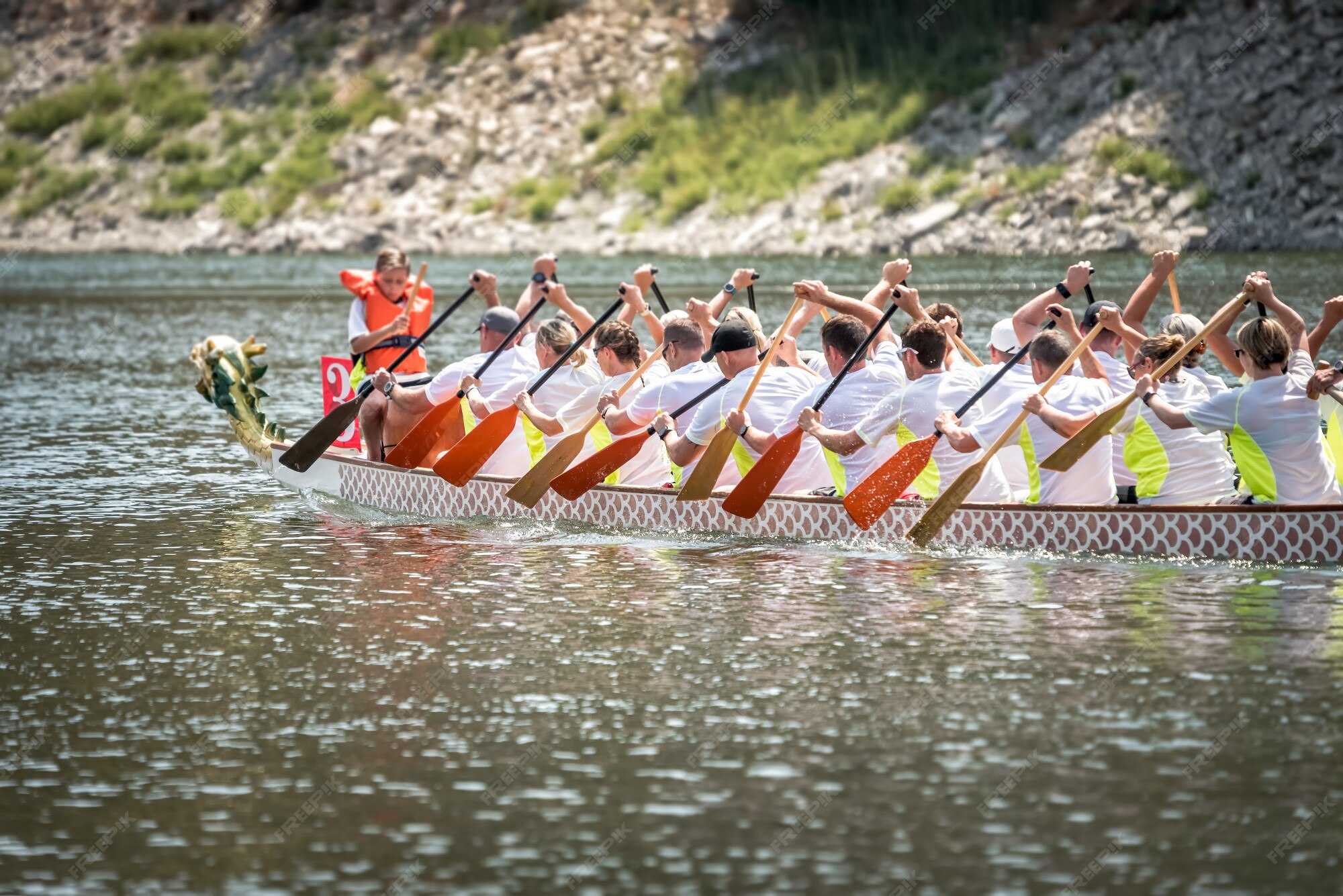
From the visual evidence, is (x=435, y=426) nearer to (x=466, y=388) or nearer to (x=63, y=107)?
(x=466, y=388)

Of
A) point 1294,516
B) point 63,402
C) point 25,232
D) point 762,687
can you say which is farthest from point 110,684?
point 25,232

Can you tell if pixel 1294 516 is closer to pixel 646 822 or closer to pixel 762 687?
pixel 762 687

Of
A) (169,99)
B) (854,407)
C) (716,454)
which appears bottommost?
(716,454)

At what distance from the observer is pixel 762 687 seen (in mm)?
9109

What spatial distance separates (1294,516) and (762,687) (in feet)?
12.6

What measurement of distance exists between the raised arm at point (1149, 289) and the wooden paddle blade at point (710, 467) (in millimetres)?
2757

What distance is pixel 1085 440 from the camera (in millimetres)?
11602

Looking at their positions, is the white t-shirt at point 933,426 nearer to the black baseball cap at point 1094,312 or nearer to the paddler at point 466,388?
the black baseball cap at point 1094,312

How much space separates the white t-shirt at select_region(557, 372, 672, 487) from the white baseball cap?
99.1 inches

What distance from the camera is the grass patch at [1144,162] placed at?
149 ft

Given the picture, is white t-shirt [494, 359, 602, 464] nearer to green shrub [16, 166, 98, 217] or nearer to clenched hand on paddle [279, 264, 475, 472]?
clenched hand on paddle [279, 264, 475, 472]

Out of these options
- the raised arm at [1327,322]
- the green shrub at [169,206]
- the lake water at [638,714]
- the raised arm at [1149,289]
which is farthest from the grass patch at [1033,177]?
the lake water at [638,714]

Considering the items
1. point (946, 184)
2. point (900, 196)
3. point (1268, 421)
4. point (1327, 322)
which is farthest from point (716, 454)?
point (900, 196)

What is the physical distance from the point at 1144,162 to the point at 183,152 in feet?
116
